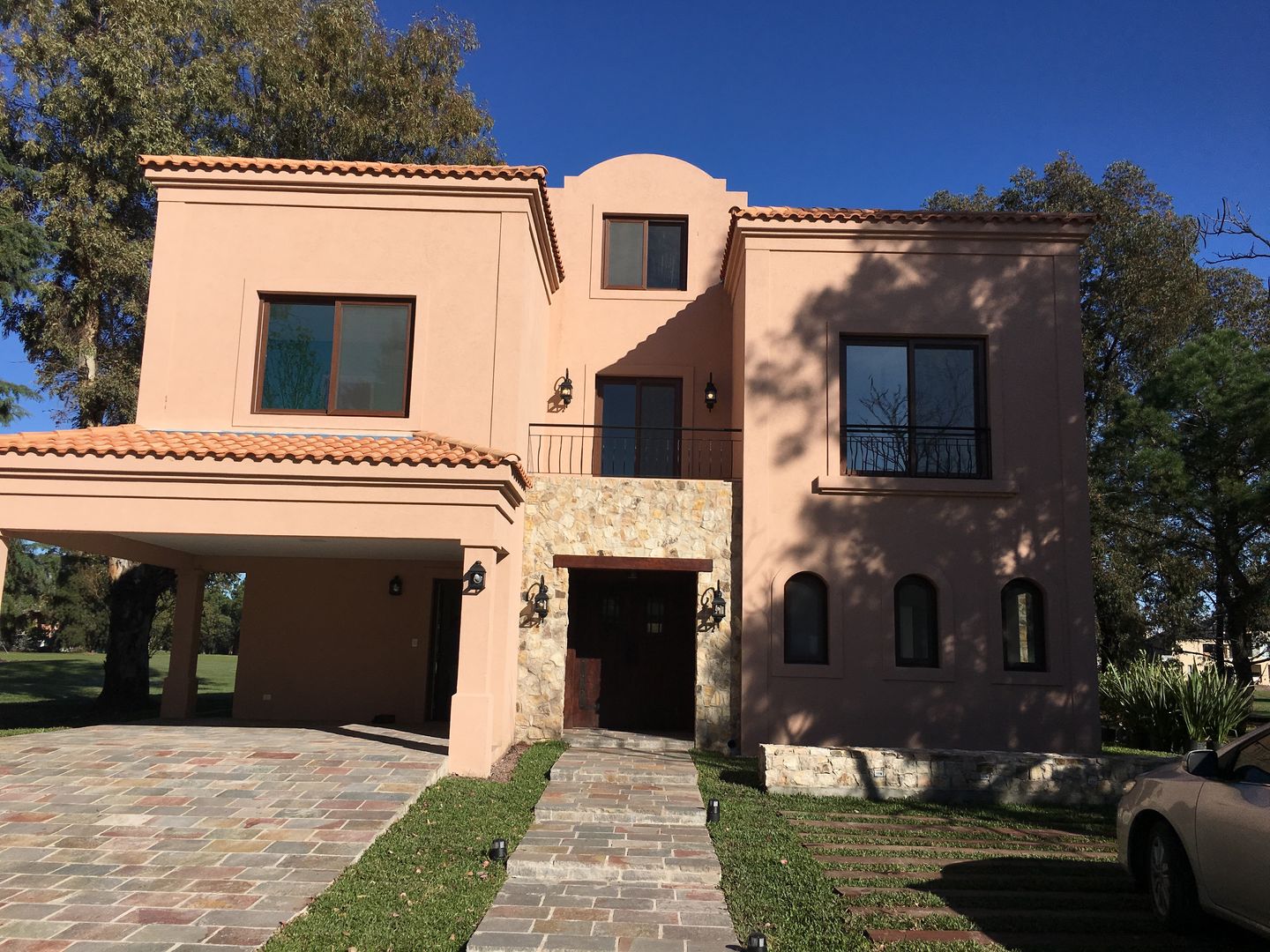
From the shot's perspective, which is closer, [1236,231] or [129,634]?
[1236,231]

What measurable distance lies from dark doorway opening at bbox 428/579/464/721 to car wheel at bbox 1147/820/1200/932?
9.93m

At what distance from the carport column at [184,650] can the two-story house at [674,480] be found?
0.05 metres

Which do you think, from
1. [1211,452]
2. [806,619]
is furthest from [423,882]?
[1211,452]

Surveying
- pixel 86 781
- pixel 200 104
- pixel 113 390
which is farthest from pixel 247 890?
pixel 200 104

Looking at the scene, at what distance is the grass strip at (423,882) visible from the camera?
5.27 m

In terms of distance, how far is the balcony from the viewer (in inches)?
592

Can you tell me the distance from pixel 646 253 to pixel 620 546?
20.3ft

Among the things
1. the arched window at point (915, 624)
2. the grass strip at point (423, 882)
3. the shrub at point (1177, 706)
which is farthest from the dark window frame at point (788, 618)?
the shrub at point (1177, 706)

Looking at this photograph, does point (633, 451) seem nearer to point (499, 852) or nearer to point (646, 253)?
point (646, 253)

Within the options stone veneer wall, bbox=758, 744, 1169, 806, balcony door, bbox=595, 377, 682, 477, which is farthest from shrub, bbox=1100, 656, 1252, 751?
balcony door, bbox=595, 377, 682, 477

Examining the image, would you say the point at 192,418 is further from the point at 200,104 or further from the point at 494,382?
the point at 200,104

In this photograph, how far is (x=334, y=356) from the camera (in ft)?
41.3

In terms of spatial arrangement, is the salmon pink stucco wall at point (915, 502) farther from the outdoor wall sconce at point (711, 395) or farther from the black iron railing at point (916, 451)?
the outdoor wall sconce at point (711, 395)

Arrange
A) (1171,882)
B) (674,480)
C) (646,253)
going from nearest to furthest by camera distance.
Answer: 1. (1171,882)
2. (674,480)
3. (646,253)
